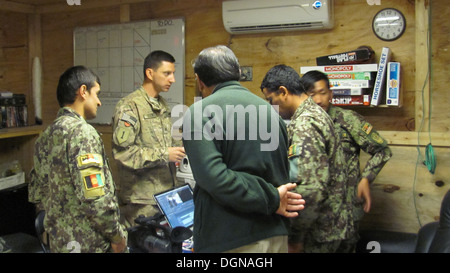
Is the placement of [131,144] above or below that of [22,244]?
above

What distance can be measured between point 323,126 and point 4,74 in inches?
133

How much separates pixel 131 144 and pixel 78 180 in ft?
2.69

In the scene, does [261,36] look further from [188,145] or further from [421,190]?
[188,145]

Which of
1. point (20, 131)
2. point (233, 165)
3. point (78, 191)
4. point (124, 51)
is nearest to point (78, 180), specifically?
point (78, 191)

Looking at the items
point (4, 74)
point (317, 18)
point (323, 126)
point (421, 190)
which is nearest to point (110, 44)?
point (4, 74)

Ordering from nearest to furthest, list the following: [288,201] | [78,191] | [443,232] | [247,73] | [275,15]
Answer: [288,201] → [78,191] → [443,232] → [275,15] → [247,73]

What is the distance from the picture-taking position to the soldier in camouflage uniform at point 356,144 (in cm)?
247

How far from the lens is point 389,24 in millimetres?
2695

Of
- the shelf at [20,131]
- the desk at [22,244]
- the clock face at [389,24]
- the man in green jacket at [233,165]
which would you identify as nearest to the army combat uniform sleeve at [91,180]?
the man in green jacket at [233,165]

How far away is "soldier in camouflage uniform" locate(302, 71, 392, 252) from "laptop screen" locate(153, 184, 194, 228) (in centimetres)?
95

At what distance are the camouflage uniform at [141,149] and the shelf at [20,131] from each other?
150 centimetres

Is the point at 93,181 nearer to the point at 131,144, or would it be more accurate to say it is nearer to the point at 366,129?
the point at 131,144

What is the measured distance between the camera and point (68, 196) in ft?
5.56

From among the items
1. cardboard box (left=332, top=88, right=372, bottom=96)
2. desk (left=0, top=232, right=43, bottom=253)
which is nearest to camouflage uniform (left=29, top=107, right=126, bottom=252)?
desk (left=0, top=232, right=43, bottom=253)
